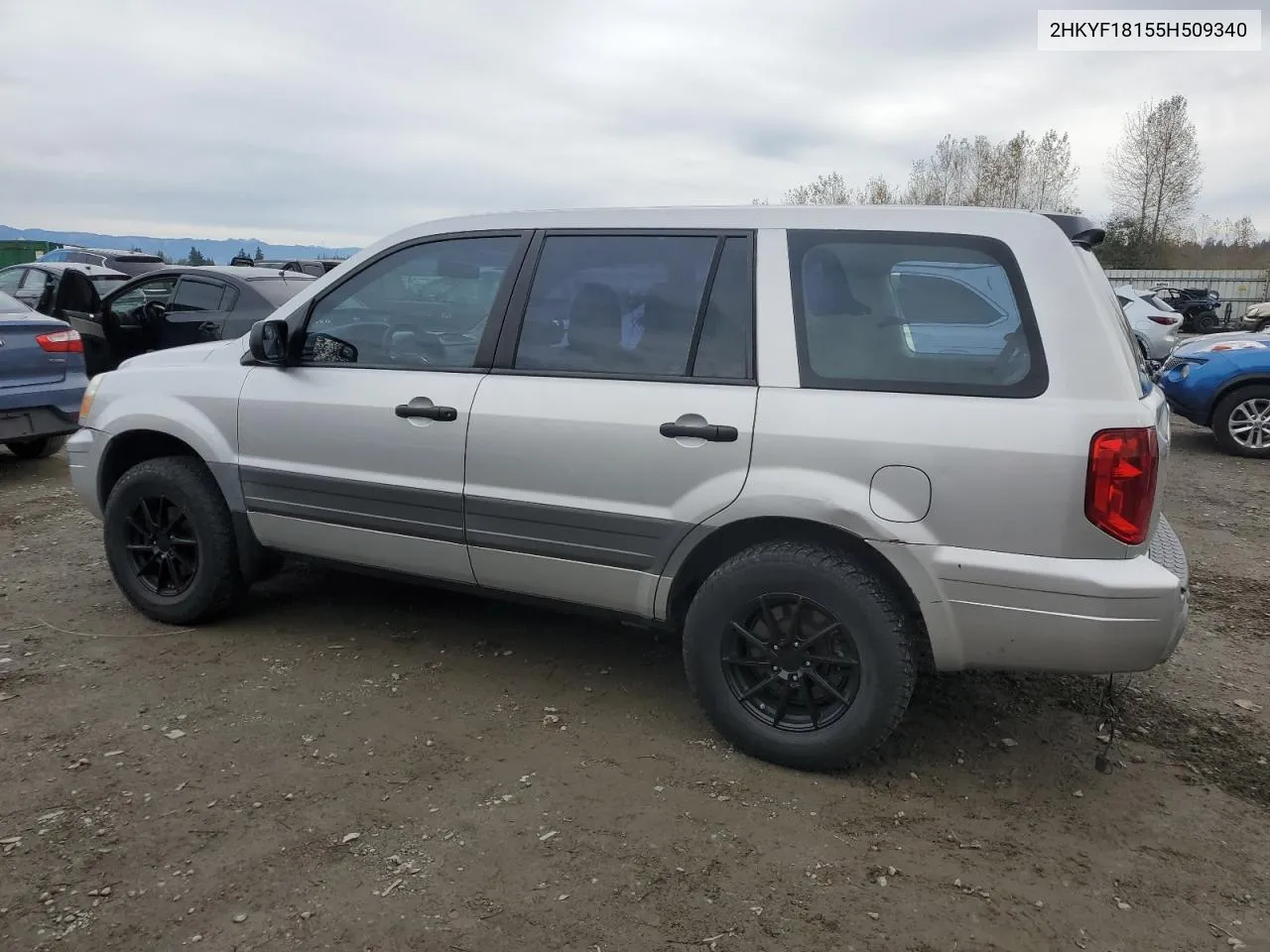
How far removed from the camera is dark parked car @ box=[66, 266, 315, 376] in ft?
27.6

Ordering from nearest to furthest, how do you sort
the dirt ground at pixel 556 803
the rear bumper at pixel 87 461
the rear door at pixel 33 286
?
the dirt ground at pixel 556 803 < the rear bumper at pixel 87 461 < the rear door at pixel 33 286

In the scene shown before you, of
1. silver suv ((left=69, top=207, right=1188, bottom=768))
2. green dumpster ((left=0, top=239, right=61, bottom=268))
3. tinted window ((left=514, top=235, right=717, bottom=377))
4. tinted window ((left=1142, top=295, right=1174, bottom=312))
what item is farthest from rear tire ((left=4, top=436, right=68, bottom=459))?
green dumpster ((left=0, top=239, right=61, bottom=268))

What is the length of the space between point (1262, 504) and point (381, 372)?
6.70 meters

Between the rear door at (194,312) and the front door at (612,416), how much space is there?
5.93m

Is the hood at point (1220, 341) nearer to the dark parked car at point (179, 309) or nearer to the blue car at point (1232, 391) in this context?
the blue car at point (1232, 391)

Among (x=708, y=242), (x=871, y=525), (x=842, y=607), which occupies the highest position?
(x=708, y=242)

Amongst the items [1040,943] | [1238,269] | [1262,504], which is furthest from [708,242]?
[1238,269]

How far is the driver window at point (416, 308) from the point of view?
3709 millimetres

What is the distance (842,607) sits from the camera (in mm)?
2998

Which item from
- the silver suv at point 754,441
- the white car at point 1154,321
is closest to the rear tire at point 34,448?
the silver suv at point 754,441

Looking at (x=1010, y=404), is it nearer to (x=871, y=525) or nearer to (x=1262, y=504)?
(x=871, y=525)

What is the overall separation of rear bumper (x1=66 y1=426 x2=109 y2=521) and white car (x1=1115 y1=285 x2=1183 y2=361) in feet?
46.0

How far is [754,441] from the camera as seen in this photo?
3.06 metres

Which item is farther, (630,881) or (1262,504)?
(1262,504)
